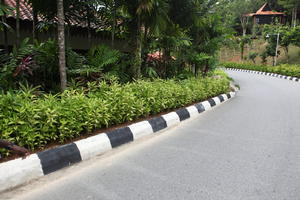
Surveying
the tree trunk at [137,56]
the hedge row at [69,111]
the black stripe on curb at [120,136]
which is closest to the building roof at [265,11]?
the tree trunk at [137,56]

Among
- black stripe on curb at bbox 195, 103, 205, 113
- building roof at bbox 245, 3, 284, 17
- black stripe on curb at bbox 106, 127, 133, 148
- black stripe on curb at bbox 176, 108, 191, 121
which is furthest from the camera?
building roof at bbox 245, 3, 284, 17

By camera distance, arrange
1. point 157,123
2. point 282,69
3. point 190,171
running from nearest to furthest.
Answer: point 190,171
point 157,123
point 282,69

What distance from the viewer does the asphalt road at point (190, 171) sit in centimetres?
247

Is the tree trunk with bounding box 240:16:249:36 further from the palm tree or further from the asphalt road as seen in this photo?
the asphalt road

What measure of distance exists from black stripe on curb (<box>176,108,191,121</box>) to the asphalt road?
0.75 metres

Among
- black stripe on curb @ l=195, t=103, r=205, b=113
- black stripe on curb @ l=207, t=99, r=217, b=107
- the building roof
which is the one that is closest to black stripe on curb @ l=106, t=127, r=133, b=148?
black stripe on curb @ l=195, t=103, r=205, b=113

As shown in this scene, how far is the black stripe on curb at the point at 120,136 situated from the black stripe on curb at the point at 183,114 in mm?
1605

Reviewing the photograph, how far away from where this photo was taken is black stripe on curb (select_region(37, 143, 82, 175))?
282 centimetres

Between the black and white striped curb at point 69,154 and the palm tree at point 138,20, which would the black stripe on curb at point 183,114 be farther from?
the palm tree at point 138,20

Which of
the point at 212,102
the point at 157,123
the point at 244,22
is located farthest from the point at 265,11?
the point at 157,123

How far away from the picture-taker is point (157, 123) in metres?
4.57

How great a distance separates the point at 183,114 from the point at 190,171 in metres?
2.58

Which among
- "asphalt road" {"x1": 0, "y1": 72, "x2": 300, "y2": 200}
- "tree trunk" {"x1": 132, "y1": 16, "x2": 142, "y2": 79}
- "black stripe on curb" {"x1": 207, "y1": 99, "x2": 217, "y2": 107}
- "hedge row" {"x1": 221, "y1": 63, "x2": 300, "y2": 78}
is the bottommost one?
"asphalt road" {"x1": 0, "y1": 72, "x2": 300, "y2": 200}

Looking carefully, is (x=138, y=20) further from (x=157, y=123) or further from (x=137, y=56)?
(x=157, y=123)
